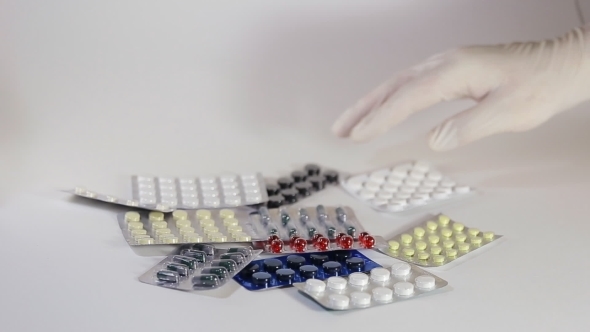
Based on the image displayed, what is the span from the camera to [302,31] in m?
1.11

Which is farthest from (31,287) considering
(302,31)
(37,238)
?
(302,31)

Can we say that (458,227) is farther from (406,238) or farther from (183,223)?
(183,223)

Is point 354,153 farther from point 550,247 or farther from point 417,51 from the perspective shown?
point 550,247

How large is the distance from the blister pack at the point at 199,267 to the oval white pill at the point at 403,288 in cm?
13

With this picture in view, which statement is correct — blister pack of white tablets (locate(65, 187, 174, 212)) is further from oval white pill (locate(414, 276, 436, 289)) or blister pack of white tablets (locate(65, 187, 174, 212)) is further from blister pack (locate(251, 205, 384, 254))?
oval white pill (locate(414, 276, 436, 289))

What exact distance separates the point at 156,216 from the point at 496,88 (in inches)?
14.0

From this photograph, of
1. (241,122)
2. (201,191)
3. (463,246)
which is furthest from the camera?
(241,122)

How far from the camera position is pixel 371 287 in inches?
26.8

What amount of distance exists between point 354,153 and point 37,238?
40 centimetres

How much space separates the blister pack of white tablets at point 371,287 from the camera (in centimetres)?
65

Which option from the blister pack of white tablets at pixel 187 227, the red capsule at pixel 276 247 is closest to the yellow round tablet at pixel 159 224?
the blister pack of white tablets at pixel 187 227

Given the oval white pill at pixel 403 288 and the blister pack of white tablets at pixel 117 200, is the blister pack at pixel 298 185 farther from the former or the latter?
the oval white pill at pixel 403 288

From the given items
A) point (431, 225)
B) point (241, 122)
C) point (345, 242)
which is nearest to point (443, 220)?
point (431, 225)

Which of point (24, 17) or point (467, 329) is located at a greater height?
point (24, 17)
